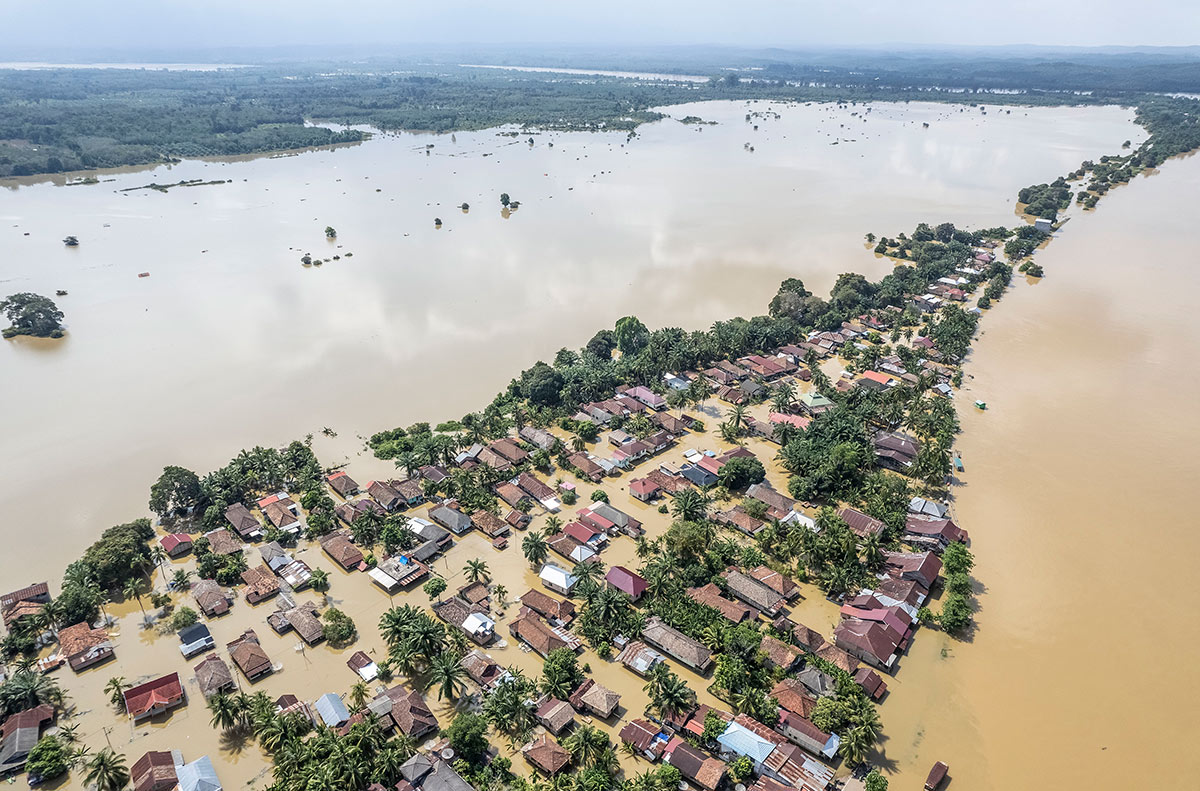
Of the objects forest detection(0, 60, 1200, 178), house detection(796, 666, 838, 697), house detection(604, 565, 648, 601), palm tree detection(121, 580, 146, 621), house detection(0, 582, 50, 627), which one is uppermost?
forest detection(0, 60, 1200, 178)

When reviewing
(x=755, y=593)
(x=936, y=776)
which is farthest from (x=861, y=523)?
(x=936, y=776)

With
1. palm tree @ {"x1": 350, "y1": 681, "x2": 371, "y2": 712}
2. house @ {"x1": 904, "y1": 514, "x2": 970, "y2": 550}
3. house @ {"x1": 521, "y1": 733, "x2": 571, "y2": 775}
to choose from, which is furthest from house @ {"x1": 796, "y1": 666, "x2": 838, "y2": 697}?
palm tree @ {"x1": 350, "y1": 681, "x2": 371, "y2": 712}

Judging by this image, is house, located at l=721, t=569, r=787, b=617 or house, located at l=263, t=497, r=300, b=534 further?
house, located at l=263, t=497, r=300, b=534

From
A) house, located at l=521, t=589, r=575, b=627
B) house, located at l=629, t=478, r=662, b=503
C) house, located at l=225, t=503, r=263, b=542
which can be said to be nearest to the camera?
house, located at l=521, t=589, r=575, b=627

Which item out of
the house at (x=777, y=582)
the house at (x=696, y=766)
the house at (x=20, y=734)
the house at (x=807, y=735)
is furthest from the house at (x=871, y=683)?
the house at (x=20, y=734)

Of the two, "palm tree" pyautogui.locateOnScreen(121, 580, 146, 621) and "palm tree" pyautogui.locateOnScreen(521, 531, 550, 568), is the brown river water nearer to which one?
"palm tree" pyautogui.locateOnScreen(521, 531, 550, 568)

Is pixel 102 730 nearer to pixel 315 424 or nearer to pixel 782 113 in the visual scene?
pixel 315 424

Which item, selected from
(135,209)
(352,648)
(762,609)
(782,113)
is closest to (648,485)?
(762,609)
